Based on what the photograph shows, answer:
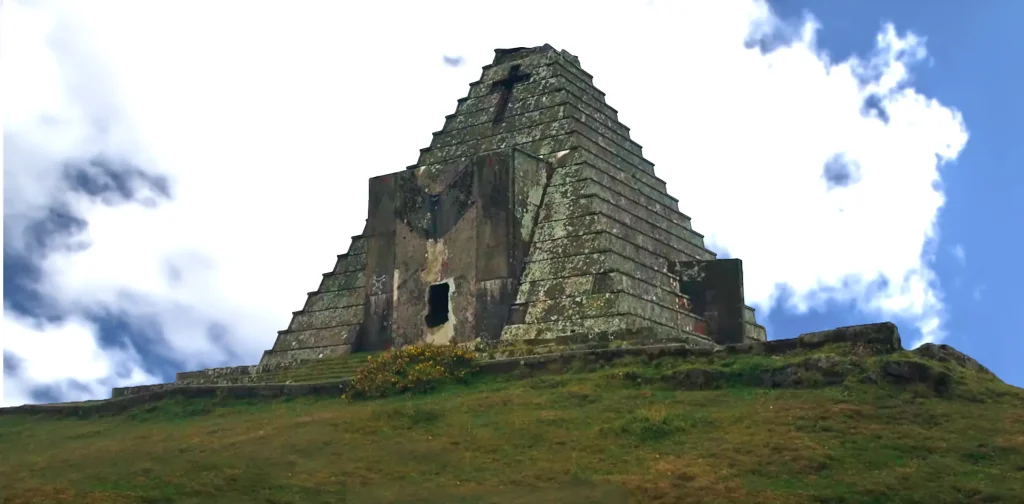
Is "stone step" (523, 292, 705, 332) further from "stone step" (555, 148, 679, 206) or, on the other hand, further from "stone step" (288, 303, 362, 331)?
"stone step" (288, 303, 362, 331)

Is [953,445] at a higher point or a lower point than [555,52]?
lower

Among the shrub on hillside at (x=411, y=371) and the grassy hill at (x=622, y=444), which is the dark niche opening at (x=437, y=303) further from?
the grassy hill at (x=622, y=444)

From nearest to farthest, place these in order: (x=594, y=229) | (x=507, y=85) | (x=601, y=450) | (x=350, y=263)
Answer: (x=601, y=450)
(x=594, y=229)
(x=350, y=263)
(x=507, y=85)

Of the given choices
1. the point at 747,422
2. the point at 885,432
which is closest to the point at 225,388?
the point at 747,422

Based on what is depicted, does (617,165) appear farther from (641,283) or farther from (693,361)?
(693,361)

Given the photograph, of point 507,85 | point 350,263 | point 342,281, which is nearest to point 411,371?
point 342,281

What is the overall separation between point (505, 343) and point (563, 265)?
2403 mm

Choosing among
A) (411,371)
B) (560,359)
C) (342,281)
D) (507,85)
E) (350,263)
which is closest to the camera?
(560,359)

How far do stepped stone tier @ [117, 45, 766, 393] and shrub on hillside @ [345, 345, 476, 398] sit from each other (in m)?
2.26

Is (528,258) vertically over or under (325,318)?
over

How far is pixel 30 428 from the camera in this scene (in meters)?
23.5

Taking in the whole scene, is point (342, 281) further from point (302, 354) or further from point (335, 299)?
point (302, 354)

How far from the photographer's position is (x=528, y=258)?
25.7 m

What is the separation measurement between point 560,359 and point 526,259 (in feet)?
17.9
